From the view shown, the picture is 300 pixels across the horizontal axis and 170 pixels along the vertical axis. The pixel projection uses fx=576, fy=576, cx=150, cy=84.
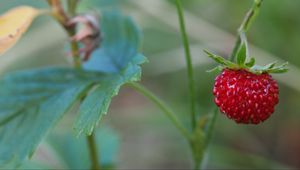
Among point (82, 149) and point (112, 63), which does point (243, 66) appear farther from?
point (82, 149)

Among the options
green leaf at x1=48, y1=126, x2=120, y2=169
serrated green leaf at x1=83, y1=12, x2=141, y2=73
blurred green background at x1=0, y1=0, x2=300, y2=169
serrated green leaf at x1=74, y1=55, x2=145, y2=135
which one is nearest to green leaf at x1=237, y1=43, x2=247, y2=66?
serrated green leaf at x1=74, y1=55, x2=145, y2=135

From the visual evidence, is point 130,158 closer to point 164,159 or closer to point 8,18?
point 164,159

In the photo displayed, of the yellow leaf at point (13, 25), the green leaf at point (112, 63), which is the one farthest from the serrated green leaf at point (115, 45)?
the yellow leaf at point (13, 25)

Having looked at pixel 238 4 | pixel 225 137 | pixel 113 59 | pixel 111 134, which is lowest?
pixel 225 137

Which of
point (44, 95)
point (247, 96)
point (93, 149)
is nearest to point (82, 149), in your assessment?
point (93, 149)

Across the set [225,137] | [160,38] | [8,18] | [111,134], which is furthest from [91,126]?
[160,38]

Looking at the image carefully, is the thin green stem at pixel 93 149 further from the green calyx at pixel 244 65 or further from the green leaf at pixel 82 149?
the green calyx at pixel 244 65
